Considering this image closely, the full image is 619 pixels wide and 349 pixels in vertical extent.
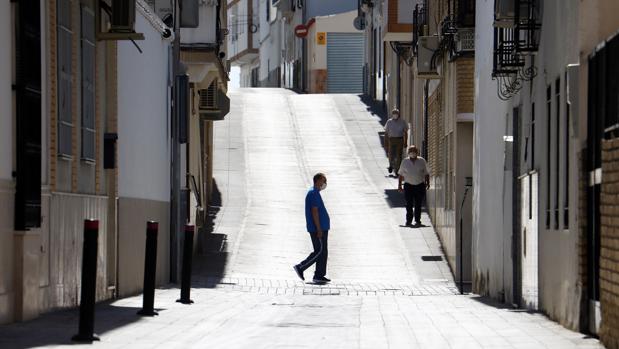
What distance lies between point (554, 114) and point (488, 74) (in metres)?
6.25

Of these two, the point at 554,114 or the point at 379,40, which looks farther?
the point at 379,40

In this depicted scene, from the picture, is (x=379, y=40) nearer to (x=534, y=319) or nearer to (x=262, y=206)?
(x=262, y=206)

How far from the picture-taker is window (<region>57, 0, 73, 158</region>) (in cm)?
1612

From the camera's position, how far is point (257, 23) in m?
107

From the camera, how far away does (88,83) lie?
17906 mm

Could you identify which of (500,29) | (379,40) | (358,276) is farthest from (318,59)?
(500,29)

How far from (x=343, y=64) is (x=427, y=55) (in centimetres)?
4558

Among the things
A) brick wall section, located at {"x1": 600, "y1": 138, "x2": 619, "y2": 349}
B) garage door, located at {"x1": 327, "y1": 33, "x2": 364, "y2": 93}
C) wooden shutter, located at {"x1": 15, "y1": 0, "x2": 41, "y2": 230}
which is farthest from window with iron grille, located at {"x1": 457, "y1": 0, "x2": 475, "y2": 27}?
garage door, located at {"x1": 327, "y1": 33, "x2": 364, "y2": 93}

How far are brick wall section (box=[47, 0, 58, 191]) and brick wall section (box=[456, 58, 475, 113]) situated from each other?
1109 centimetres

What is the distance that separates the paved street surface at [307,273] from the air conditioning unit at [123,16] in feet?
10.3

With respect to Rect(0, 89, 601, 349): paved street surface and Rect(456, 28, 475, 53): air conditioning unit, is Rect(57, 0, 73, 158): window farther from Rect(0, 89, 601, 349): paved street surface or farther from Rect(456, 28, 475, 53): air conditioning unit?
Rect(456, 28, 475, 53): air conditioning unit

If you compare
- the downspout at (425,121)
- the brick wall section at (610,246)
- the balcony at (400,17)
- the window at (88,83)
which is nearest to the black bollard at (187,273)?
the window at (88,83)

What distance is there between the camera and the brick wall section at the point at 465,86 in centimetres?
2561

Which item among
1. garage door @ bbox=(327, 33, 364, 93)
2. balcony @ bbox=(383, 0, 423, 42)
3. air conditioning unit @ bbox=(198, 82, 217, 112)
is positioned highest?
garage door @ bbox=(327, 33, 364, 93)
